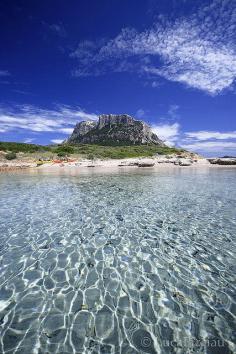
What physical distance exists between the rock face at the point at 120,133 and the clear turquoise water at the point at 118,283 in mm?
141124

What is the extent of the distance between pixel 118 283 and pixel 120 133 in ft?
532

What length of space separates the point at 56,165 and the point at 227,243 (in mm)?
45841

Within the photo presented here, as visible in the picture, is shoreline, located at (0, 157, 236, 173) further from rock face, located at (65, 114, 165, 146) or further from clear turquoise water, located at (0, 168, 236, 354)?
rock face, located at (65, 114, 165, 146)

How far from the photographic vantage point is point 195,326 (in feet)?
14.8

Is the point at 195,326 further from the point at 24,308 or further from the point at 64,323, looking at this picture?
the point at 24,308

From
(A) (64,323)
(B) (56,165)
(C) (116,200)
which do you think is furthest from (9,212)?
(B) (56,165)

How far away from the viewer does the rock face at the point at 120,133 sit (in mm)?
158750

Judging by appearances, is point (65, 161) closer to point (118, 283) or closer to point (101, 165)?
point (101, 165)

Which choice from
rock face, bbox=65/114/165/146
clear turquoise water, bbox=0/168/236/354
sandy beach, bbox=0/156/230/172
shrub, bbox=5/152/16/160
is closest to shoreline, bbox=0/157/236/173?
sandy beach, bbox=0/156/230/172

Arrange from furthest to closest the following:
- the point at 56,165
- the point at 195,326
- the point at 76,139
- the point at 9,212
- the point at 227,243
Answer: the point at 76,139 → the point at 56,165 → the point at 9,212 → the point at 227,243 → the point at 195,326

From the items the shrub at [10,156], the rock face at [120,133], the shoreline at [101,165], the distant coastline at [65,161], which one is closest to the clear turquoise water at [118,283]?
the shoreline at [101,165]

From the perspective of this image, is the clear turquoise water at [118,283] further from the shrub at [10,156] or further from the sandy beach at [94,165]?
the shrub at [10,156]

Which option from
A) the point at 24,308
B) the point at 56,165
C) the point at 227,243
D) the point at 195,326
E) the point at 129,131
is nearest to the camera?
the point at 195,326

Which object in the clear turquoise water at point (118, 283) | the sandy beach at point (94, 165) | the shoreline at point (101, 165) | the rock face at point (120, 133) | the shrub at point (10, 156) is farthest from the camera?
the rock face at point (120, 133)
